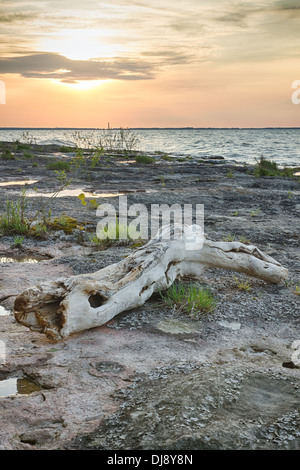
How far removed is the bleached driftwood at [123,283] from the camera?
4301 mm

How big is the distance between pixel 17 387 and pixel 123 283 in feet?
Result: 5.36

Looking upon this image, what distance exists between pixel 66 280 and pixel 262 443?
245cm

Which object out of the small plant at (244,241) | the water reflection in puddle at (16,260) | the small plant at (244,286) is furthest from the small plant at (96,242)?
the small plant at (244,286)

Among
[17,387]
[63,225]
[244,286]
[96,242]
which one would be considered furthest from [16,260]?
[17,387]

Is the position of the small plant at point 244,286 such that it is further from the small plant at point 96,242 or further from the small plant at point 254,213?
the small plant at point 254,213

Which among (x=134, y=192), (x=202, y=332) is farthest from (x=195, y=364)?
(x=134, y=192)

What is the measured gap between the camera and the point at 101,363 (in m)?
3.88

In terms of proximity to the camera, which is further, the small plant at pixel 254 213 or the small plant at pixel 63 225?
the small plant at pixel 254 213

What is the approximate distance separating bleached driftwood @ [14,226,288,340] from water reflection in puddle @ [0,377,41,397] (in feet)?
2.06

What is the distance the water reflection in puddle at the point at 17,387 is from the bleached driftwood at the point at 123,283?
2.06 ft

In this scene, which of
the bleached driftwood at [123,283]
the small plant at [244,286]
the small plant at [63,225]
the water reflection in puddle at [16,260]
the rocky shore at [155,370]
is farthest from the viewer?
the small plant at [63,225]

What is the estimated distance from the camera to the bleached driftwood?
14.1ft

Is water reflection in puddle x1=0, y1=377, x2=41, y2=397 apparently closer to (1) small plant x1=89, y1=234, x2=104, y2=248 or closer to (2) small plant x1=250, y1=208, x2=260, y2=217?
(1) small plant x1=89, y1=234, x2=104, y2=248
